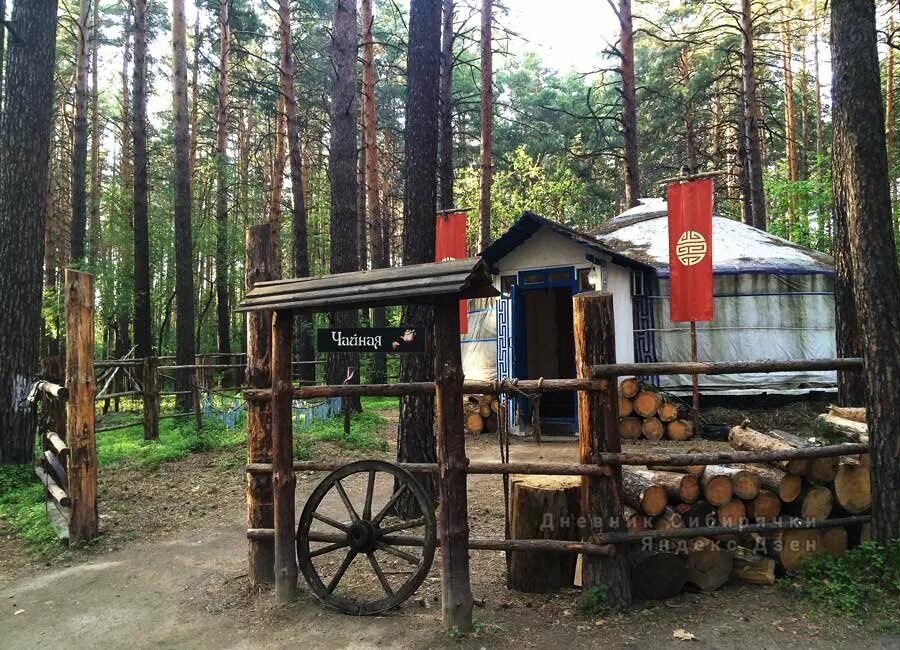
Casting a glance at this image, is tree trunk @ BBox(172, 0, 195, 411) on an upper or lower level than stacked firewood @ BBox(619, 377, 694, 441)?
upper

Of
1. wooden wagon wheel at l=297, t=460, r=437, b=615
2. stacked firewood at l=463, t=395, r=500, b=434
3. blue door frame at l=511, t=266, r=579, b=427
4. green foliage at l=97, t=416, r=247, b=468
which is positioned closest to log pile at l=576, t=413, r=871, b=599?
wooden wagon wheel at l=297, t=460, r=437, b=615

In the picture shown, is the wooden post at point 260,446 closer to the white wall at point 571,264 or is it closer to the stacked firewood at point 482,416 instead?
the white wall at point 571,264

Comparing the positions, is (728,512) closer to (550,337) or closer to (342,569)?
(342,569)

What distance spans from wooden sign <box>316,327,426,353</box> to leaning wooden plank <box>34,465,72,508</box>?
2836mm

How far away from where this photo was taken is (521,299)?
30.8 ft

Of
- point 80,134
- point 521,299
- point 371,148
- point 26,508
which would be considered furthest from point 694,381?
point 80,134

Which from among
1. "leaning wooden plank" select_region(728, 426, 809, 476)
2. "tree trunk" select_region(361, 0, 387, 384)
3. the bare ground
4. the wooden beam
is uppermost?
"tree trunk" select_region(361, 0, 387, 384)

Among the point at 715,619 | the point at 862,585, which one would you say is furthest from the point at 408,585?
the point at 862,585

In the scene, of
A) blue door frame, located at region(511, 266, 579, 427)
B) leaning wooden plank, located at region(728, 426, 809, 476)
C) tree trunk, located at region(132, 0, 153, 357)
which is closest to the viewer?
leaning wooden plank, located at region(728, 426, 809, 476)

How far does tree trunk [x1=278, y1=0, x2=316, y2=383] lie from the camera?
12.0m

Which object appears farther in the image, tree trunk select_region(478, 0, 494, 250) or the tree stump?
tree trunk select_region(478, 0, 494, 250)

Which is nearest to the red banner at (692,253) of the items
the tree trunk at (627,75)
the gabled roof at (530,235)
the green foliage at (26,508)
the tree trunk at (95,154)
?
the gabled roof at (530,235)

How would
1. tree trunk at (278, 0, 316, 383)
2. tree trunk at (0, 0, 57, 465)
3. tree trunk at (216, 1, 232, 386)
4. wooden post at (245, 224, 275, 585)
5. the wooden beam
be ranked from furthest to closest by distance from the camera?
1. tree trunk at (216, 1, 232, 386)
2. tree trunk at (278, 0, 316, 383)
3. tree trunk at (0, 0, 57, 465)
4. wooden post at (245, 224, 275, 585)
5. the wooden beam

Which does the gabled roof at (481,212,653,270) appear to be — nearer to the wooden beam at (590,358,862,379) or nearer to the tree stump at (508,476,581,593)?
the wooden beam at (590,358,862,379)
